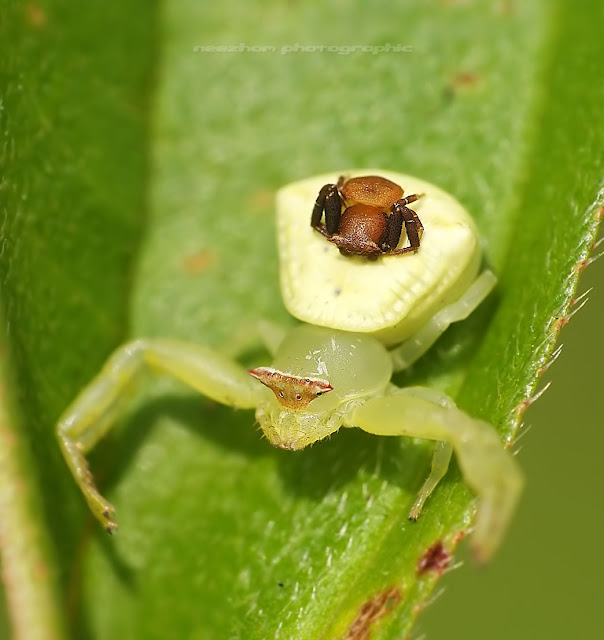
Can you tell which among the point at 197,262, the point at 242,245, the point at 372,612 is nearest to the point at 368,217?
the point at 242,245

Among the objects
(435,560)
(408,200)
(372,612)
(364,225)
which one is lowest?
(372,612)

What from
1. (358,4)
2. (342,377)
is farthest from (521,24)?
(342,377)

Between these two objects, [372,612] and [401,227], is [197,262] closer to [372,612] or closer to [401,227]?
[401,227]

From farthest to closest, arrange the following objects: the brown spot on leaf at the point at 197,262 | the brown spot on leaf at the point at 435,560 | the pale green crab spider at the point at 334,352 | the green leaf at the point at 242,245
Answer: the brown spot on leaf at the point at 197,262, the pale green crab spider at the point at 334,352, the green leaf at the point at 242,245, the brown spot on leaf at the point at 435,560

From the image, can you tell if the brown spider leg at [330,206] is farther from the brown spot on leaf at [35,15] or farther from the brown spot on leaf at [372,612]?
the brown spot on leaf at [372,612]

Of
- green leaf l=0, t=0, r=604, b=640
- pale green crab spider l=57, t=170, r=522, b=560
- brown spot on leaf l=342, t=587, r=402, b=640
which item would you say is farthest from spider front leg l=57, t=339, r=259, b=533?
brown spot on leaf l=342, t=587, r=402, b=640

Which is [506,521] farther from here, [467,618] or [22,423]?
[467,618]

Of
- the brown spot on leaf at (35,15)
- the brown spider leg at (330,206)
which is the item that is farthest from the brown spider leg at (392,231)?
the brown spot on leaf at (35,15)
